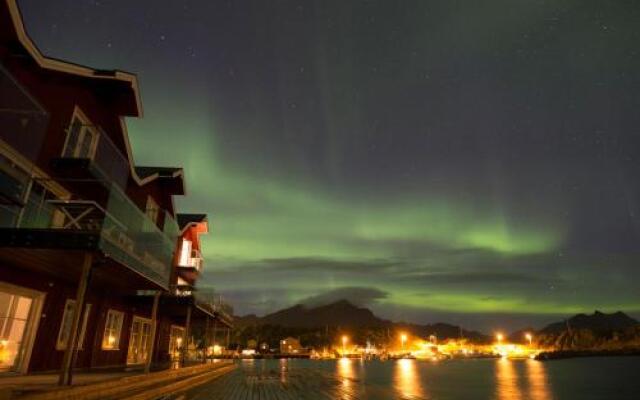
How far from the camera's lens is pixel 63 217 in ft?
42.1

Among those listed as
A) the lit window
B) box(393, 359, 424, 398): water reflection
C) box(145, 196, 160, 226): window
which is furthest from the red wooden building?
box(393, 359, 424, 398): water reflection

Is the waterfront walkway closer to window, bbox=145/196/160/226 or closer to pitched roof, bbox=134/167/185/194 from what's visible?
window, bbox=145/196/160/226

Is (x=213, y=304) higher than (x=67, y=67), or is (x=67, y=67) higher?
(x=67, y=67)

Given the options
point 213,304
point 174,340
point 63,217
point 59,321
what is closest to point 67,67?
point 63,217

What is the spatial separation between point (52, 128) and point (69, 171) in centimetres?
146

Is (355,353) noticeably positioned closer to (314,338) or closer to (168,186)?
(314,338)

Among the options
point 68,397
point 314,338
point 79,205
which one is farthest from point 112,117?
point 314,338

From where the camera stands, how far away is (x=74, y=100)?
48.3 feet

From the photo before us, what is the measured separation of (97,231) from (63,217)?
4.52 m

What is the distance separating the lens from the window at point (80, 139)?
46.9 ft

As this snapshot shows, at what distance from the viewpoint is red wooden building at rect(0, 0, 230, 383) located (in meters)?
9.72

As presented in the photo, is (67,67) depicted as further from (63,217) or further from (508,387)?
(508,387)

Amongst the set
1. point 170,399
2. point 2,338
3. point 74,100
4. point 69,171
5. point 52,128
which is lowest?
point 170,399

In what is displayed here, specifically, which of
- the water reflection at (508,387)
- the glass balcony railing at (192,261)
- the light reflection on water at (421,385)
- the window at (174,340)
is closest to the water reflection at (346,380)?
the light reflection on water at (421,385)
